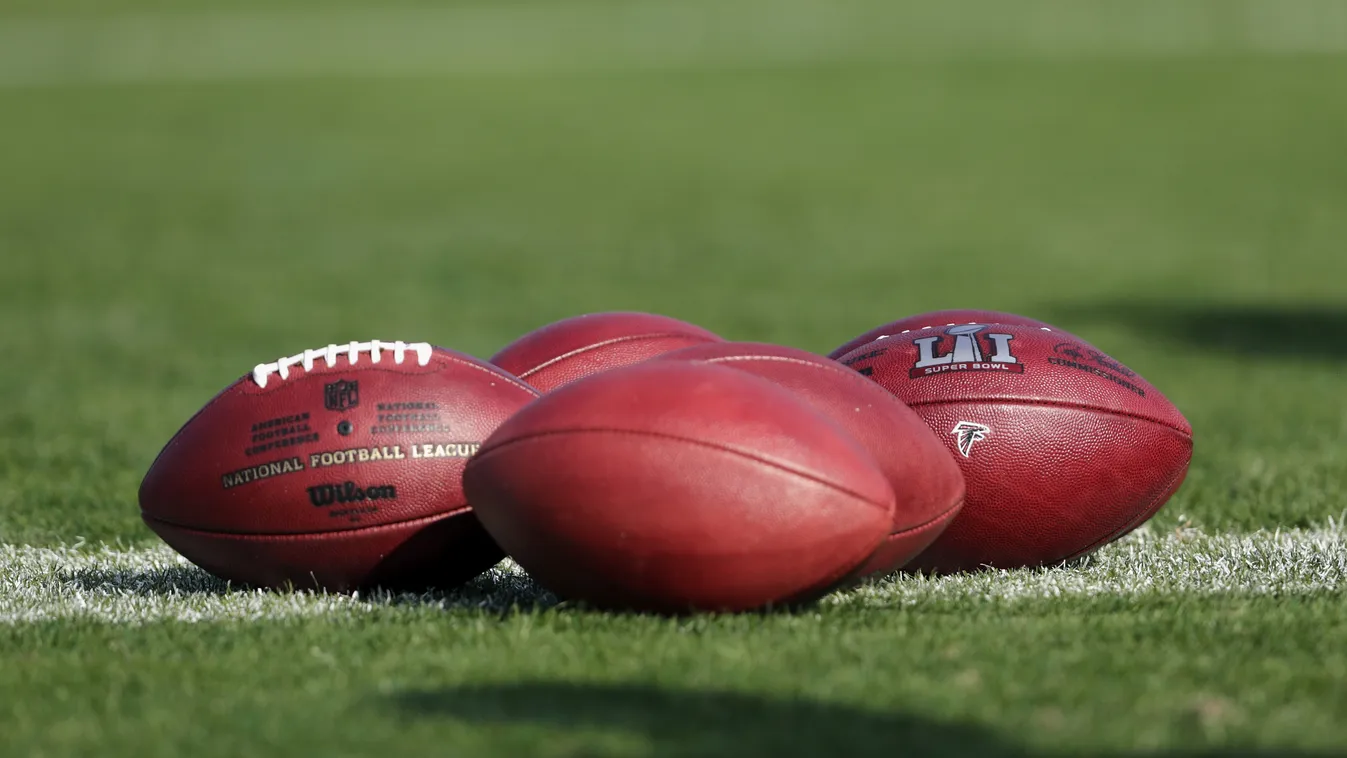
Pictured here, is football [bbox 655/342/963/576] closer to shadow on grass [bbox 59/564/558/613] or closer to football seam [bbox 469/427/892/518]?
football seam [bbox 469/427/892/518]

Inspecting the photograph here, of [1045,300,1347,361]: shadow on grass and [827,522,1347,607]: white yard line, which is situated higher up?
[827,522,1347,607]: white yard line

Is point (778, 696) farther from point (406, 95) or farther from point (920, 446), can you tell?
point (406, 95)

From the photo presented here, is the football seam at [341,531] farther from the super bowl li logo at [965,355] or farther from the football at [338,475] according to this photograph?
the super bowl li logo at [965,355]

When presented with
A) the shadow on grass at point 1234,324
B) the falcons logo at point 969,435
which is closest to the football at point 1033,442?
the falcons logo at point 969,435

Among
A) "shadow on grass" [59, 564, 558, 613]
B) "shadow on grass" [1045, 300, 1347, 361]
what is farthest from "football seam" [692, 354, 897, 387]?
"shadow on grass" [1045, 300, 1347, 361]

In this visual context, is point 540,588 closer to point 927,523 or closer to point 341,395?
point 341,395

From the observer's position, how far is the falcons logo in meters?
4.18

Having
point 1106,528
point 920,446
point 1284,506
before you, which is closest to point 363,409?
point 920,446

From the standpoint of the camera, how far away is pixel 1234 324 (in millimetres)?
12070

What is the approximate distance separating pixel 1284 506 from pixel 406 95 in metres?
26.9

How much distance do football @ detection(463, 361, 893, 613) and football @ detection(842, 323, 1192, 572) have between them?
0.69 metres

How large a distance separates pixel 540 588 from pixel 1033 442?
1.34 metres

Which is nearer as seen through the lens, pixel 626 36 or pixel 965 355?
pixel 965 355

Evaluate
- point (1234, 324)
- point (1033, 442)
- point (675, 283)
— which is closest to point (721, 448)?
point (1033, 442)
